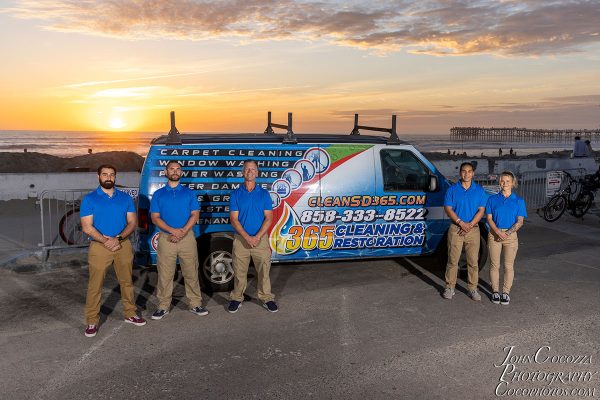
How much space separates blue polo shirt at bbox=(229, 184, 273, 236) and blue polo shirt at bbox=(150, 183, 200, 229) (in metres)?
0.50

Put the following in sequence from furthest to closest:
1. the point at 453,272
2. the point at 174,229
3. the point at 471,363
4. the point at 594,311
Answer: the point at 453,272 < the point at 594,311 < the point at 174,229 < the point at 471,363

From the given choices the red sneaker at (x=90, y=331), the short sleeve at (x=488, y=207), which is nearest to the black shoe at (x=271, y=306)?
the red sneaker at (x=90, y=331)

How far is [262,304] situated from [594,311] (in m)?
4.17

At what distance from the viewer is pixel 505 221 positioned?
6.21 m

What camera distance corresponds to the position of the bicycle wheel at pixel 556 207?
485 inches

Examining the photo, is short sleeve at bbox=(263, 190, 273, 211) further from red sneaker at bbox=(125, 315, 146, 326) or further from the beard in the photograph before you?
red sneaker at bbox=(125, 315, 146, 326)

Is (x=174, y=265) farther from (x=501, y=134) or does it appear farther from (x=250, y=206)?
(x=501, y=134)

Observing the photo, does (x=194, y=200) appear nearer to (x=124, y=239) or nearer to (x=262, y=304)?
(x=124, y=239)

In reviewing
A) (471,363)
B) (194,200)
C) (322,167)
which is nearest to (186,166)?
(194,200)

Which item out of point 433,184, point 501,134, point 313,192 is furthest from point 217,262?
point 501,134

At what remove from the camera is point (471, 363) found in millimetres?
4715

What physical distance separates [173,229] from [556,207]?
→ 1037 centimetres

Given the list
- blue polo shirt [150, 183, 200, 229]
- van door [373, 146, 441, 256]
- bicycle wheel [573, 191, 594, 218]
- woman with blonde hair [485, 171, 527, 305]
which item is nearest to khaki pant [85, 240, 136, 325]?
blue polo shirt [150, 183, 200, 229]

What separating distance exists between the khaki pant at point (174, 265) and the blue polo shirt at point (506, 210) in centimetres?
378
